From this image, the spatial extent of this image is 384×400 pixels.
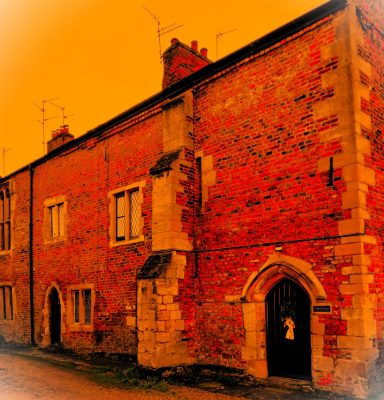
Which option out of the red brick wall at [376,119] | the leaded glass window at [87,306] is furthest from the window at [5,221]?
the red brick wall at [376,119]

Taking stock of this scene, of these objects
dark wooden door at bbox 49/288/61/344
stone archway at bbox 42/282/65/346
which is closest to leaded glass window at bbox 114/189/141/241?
stone archway at bbox 42/282/65/346

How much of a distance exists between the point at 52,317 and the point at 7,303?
3.58 m

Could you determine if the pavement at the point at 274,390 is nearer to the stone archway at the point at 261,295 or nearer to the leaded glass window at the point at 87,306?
the stone archway at the point at 261,295

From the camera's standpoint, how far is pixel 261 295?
374 inches

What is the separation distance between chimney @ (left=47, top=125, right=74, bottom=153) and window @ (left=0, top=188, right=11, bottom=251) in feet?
9.75

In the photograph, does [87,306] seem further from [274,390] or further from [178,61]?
[178,61]

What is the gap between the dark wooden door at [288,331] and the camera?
883 centimetres

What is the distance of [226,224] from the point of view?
1027cm

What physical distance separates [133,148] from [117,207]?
190 cm

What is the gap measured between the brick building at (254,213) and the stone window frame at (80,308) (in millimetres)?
68

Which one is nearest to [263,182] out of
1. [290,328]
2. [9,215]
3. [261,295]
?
[261,295]

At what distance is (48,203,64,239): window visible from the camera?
1588 cm

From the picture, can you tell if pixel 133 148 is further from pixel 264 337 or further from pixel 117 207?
pixel 264 337

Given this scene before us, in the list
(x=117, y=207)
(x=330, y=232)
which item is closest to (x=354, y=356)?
(x=330, y=232)
